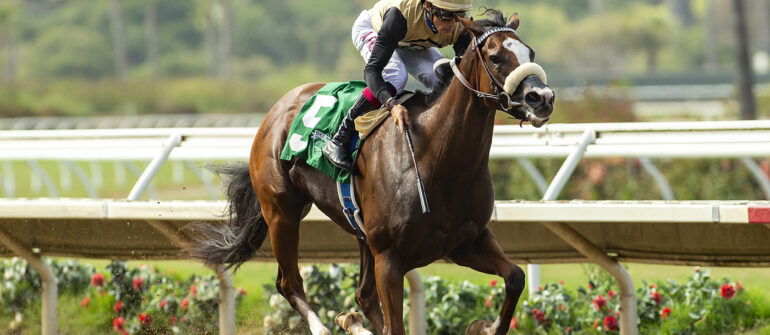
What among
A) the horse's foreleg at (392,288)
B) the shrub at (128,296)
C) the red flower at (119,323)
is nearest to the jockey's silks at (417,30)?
the horse's foreleg at (392,288)

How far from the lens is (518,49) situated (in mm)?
3850

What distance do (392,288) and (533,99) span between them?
0.90m

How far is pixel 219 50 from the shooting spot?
62.5 meters

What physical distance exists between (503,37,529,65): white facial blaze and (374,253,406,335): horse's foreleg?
2.83ft

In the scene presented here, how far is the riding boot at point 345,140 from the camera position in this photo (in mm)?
4410

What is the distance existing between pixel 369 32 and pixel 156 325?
2423 mm

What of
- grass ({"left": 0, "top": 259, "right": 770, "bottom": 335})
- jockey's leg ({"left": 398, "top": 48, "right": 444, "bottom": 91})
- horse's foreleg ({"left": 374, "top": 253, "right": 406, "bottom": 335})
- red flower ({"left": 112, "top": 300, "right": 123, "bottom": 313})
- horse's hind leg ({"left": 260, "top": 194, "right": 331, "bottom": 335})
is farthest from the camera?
red flower ({"left": 112, "top": 300, "right": 123, "bottom": 313})

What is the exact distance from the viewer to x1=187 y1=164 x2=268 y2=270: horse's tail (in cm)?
515

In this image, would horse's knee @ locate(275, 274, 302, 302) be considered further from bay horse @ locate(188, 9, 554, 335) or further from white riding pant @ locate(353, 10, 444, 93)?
white riding pant @ locate(353, 10, 444, 93)

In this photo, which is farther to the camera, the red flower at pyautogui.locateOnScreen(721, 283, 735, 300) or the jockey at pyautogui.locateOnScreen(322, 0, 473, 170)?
the red flower at pyautogui.locateOnScreen(721, 283, 735, 300)

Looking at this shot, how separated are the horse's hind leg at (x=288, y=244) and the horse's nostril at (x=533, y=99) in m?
1.44

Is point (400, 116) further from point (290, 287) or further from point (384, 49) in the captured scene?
point (290, 287)

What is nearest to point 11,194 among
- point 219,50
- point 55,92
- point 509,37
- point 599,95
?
point 599,95

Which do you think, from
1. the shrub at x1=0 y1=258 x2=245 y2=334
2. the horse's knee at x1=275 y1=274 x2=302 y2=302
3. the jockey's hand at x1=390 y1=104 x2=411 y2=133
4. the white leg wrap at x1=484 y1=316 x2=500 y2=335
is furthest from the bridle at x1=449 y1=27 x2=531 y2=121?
the shrub at x1=0 y1=258 x2=245 y2=334
